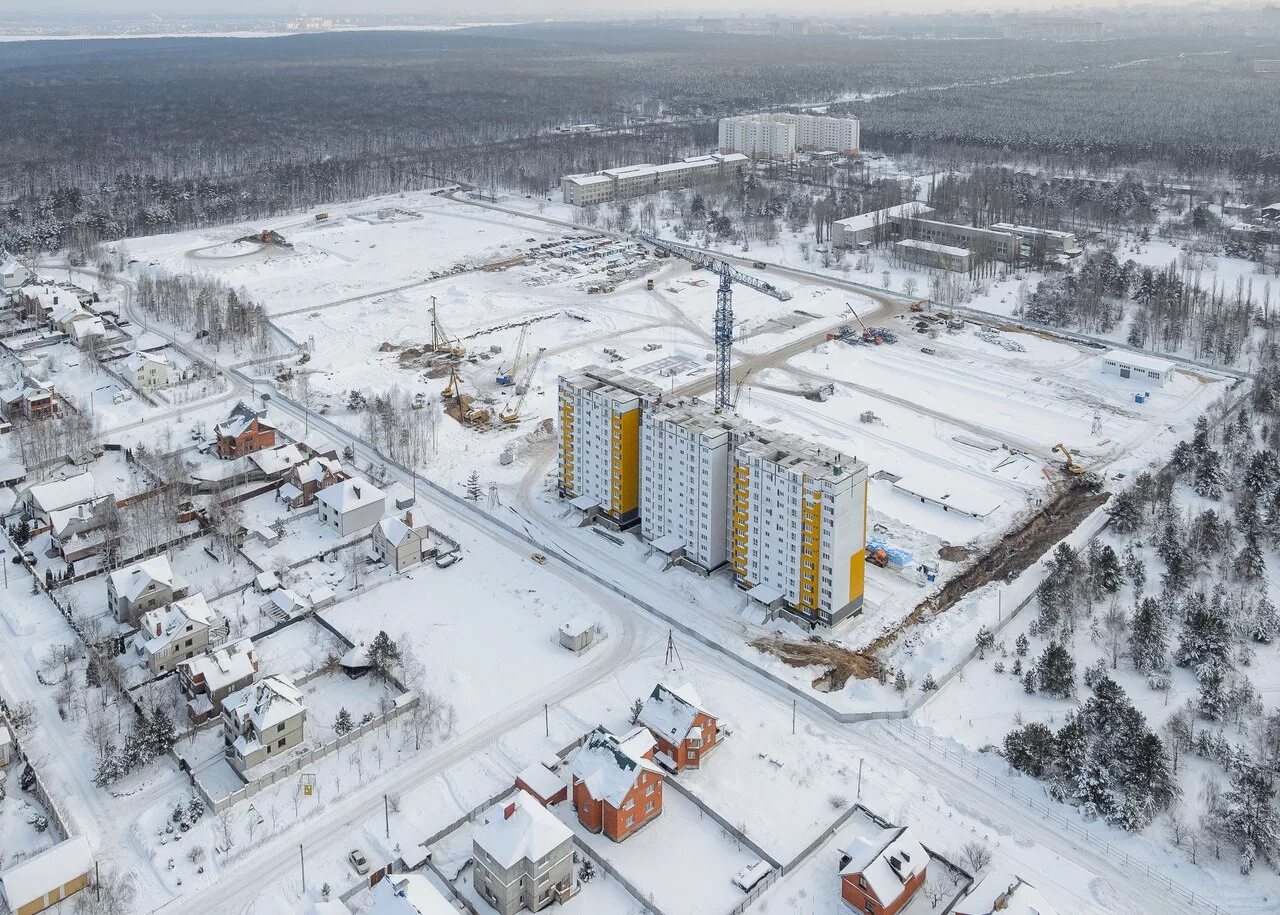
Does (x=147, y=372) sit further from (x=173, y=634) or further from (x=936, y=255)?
(x=936, y=255)

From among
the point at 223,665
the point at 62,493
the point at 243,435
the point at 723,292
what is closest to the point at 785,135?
the point at 723,292

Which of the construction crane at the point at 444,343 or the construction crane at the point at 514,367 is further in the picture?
the construction crane at the point at 444,343

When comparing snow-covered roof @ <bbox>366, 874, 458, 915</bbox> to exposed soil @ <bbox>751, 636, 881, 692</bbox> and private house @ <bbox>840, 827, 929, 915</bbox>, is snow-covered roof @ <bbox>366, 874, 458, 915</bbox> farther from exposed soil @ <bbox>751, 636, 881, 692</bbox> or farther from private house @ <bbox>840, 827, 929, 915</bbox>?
exposed soil @ <bbox>751, 636, 881, 692</bbox>

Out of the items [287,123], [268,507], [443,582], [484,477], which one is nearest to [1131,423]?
[484,477]

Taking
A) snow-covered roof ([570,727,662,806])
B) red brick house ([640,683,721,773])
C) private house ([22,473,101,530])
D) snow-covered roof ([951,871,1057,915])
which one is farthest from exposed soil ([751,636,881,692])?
private house ([22,473,101,530])

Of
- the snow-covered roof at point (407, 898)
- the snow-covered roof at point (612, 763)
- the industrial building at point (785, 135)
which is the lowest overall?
the snow-covered roof at point (407, 898)

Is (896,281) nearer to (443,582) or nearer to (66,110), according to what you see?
(443,582)

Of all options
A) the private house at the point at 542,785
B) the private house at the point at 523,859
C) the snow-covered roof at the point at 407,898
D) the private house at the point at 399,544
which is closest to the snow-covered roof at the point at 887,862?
the private house at the point at 523,859

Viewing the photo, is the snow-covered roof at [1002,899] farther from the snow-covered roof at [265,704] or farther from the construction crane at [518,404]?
the construction crane at [518,404]
